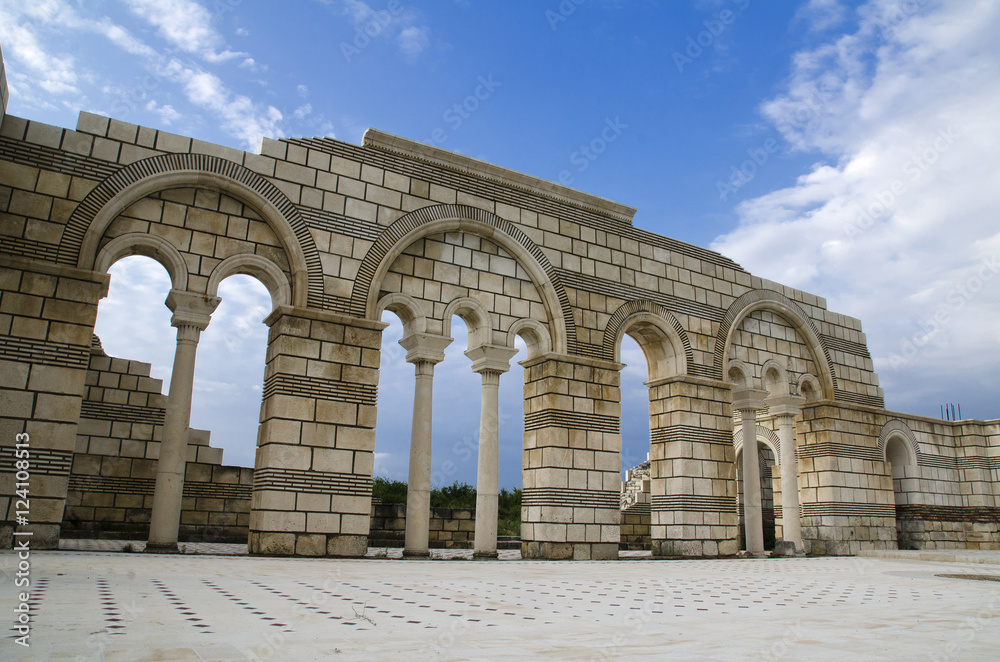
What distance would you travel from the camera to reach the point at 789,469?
15094mm

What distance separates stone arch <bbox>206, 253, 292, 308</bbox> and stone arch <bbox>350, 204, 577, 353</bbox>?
3.38ft

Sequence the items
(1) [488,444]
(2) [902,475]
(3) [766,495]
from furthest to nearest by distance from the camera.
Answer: (3) [766,495]
(2) [902,475]
(1) [488,444]

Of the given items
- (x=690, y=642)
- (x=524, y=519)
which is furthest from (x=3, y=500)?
(x=690, y=642)

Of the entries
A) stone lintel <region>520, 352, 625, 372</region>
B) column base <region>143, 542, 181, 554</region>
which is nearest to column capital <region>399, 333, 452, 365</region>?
stone lintel <region>520, 352, 625, 372</region>

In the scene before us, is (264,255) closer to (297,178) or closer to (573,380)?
(297,178)

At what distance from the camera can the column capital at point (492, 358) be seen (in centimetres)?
1169

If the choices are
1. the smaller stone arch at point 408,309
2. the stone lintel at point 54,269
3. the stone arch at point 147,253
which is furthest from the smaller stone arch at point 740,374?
the stone lintel at point 54,269

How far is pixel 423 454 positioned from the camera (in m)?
10.8

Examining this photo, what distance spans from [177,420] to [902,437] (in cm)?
1704

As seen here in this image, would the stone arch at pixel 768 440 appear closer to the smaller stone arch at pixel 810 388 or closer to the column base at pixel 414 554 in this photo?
the smaller stone arch at pixel 810 388

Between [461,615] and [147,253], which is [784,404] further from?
[147,253]

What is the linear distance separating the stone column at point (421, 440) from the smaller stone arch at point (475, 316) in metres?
0.62

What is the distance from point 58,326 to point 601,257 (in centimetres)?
907

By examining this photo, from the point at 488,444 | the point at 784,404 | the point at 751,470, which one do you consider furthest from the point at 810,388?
the point at 488,444
